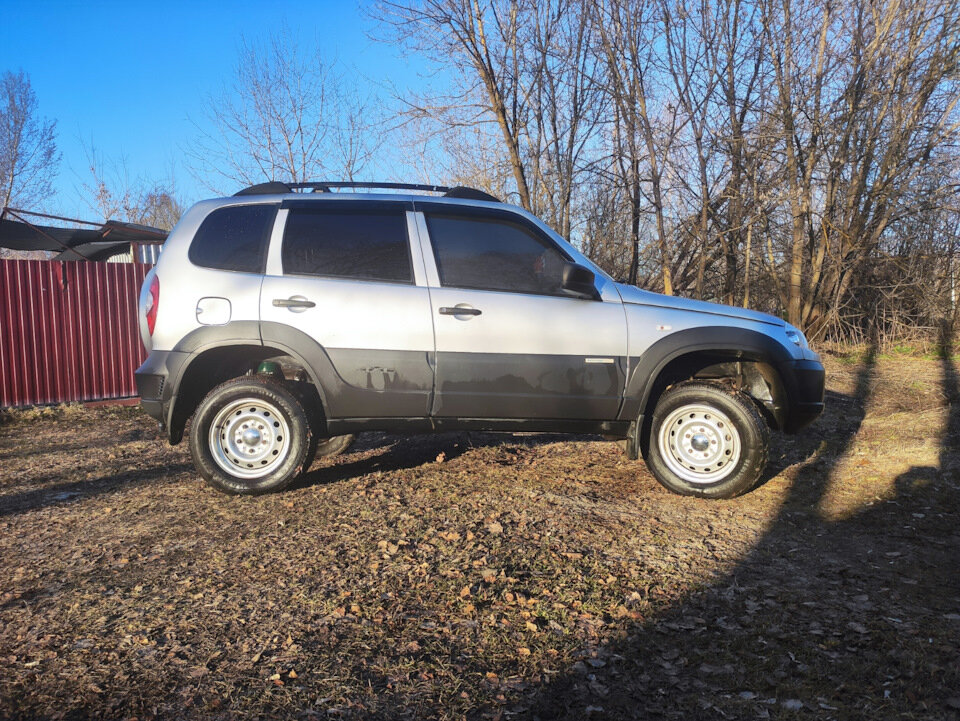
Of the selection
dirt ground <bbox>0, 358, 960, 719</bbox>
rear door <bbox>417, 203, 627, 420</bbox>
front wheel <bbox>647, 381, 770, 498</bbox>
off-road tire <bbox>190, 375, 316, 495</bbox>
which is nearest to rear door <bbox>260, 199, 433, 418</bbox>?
rear door <bbox>417, 203, 627, 420</bbox>

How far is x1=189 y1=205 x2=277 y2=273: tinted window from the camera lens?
15.4 ft

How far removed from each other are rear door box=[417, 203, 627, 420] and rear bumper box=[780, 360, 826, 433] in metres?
1.18

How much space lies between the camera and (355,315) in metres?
4.59

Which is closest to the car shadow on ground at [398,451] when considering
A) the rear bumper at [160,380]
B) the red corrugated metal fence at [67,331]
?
the rear bumper at [160,380]

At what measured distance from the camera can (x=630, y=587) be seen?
3.19m

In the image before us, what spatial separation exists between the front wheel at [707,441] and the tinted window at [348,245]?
2070 millimetres

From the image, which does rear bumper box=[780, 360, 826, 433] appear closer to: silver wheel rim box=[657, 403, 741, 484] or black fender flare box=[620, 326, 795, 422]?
black fender flare box=[620, 326, 795, 422]

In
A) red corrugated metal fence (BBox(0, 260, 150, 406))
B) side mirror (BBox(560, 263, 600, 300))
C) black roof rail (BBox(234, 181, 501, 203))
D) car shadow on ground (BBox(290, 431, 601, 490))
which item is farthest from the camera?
red corrugated metal fence (BBox(0, 260, 150, 406))

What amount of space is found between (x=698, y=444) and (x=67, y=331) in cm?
912

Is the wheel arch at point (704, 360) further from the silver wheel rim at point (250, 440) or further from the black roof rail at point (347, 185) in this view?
the silver wheel rim at point (250, 440)

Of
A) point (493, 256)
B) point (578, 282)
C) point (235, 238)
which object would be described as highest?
point (235, 238)

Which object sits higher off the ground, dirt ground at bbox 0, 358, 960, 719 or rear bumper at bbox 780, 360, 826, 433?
rear bumper at bbox 780, 360, 826, 433

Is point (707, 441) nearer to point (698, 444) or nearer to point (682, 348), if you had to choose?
point (698, 444)

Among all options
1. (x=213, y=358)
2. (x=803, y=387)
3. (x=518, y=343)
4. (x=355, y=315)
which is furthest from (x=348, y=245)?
(x=803, y=387)
